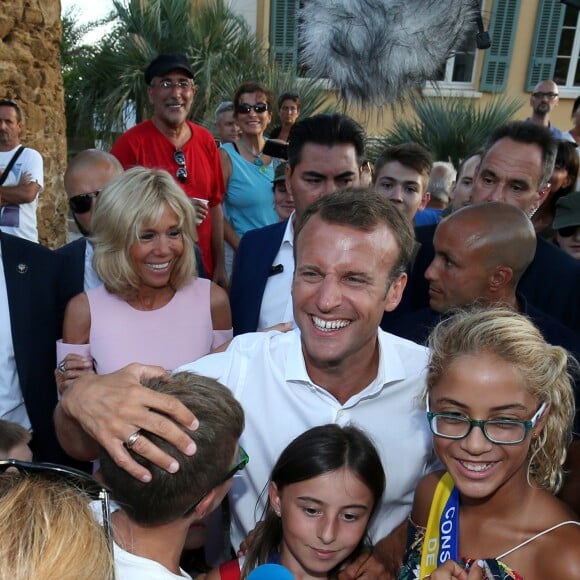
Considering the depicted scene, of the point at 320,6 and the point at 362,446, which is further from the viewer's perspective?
the point at 320,6

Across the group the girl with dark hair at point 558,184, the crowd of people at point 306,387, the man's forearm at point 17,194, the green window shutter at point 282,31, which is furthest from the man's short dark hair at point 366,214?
the green window shutter at point 282,31

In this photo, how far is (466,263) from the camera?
260 centimetres

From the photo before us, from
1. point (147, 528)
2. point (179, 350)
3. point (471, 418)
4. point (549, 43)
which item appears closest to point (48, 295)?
point (179, 350)

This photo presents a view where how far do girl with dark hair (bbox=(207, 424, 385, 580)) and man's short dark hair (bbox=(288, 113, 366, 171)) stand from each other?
1732mm

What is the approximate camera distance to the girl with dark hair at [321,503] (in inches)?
70.4

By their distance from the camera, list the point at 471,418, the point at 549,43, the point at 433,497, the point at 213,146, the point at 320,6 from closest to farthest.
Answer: the point at 471,418
the point at 433,497
the point at 320,6
the point at 213,146
the point at 549,43

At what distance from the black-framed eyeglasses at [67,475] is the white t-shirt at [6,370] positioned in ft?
5.64

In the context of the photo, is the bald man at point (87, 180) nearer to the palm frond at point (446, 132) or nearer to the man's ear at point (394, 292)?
the man's ear at point (394, 292)

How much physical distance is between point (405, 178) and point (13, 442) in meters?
2.92

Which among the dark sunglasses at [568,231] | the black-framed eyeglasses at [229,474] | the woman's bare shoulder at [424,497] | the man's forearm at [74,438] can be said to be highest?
the dark sunglasses at [568,231]

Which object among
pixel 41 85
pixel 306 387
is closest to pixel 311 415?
pixel 306 387

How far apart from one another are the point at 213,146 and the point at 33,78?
218cm

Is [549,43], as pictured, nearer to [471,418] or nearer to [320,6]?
[320,6]

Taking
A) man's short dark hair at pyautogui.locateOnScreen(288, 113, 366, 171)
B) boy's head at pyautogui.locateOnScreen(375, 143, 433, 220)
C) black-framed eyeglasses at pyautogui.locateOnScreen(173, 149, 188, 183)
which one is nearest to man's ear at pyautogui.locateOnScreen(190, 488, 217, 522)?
man's short dark hair at pyautogui.locateOnScreen(288, 113, 366, 171)
